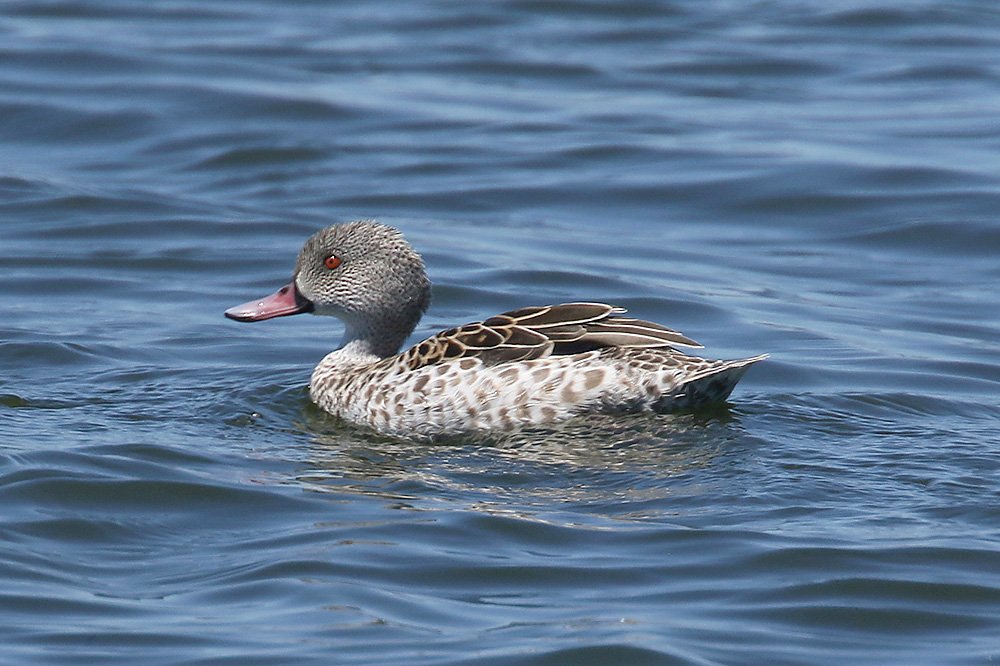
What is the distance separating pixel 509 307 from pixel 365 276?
3.04 m

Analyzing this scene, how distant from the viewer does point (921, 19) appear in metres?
22.0

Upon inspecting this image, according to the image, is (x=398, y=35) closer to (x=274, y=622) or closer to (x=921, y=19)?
(x=921, y=19)

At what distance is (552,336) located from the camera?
29.0 ft

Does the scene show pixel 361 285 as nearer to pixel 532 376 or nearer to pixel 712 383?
pixel 532 376

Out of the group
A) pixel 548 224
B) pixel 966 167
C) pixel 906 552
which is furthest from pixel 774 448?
pixel 966 167

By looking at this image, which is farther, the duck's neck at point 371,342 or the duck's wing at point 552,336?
the duck's neck at point 371,342

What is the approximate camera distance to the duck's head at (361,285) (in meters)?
9.70

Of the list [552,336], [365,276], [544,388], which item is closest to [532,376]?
[544,388]

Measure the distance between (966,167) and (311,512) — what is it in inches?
397

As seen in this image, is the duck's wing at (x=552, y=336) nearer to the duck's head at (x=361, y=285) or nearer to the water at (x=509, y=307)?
the water at (x=509, y=307)

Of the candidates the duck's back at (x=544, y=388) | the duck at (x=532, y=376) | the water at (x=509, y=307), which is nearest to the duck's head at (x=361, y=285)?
the duck at (x=532, y=376)

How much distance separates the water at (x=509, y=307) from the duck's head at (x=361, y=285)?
1.78 feet

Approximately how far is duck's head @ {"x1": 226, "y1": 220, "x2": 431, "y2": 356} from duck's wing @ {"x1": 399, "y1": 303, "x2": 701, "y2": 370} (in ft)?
2.69

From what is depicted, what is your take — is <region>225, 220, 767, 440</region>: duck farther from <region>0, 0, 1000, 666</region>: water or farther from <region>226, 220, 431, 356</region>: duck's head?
<region>226, 220, 431, 356</region>: duck's head
